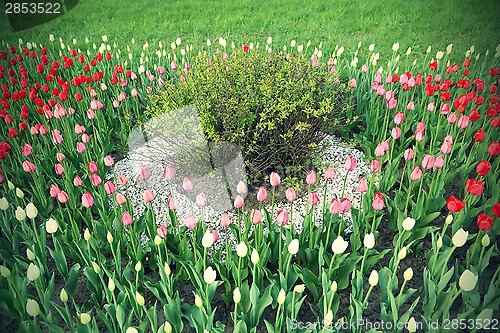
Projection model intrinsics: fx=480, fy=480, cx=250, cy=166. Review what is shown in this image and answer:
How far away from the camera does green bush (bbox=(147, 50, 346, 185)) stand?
93.9 inches

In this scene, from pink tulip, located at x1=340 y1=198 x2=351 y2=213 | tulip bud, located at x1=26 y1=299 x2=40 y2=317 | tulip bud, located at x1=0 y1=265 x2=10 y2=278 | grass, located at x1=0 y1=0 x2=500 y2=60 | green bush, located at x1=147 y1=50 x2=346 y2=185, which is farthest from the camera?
grass, located at x1=0 y1=0 x2=500 y2=60

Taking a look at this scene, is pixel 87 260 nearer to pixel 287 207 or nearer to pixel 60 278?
pixel 60 278

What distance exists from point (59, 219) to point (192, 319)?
0.84 meters

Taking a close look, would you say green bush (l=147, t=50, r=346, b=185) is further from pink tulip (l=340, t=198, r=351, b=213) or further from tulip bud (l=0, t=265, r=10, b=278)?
tulip bud (l=0, t=265, r=10, b=278)

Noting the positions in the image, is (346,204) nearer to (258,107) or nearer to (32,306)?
(258,107)

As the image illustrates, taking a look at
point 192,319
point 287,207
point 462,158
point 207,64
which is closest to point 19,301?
point 192,319

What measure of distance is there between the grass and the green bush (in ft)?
6.51

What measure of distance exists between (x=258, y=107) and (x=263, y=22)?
9.01 feet

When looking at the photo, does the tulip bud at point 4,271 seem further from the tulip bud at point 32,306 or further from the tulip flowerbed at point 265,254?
the tulip bud at point 32,306

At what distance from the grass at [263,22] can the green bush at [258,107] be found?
1983 mm

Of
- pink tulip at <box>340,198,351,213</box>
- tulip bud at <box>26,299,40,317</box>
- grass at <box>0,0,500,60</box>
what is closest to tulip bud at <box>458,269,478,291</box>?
pink tulip at <box>340,198,351,213</box>

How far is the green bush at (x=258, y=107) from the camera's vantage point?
2.38 m

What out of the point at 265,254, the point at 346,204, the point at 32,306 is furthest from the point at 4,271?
the point at 346,204

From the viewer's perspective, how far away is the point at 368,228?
80.4 inches
